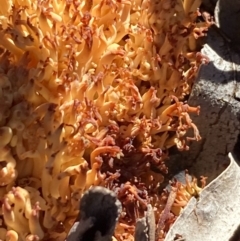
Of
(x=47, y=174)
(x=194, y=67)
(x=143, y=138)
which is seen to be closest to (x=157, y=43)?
(x=194, y=67)

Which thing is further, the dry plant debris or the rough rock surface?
the rough rock surface

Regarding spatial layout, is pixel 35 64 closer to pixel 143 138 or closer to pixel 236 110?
pixel 143 138

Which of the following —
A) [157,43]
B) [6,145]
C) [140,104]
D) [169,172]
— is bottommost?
[169,172]

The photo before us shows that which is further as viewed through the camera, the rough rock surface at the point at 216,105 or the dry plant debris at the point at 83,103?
the rough rock surface at the point at 216,105

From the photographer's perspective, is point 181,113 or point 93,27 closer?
point 93,27

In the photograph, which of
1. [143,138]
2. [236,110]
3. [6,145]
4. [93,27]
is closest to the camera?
[6,145]

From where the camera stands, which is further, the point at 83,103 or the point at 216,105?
the point at 216,105

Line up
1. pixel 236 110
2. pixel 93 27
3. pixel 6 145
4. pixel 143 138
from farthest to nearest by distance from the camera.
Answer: pixel 236 110 → pixel 143 138 → pixel 93 27 → pixel 6 145

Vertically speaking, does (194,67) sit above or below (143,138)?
above
